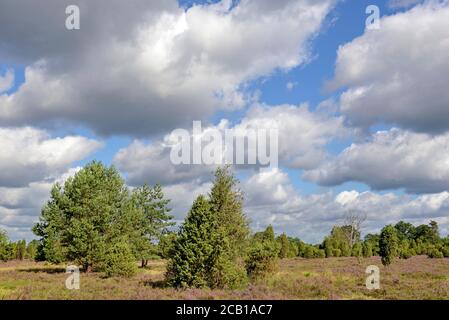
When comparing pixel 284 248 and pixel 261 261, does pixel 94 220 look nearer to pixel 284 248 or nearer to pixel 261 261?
pixel 261 261

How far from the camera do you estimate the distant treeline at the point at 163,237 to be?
82.7 feet

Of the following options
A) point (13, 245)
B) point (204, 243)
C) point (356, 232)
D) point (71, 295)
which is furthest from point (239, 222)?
point (13, 245)

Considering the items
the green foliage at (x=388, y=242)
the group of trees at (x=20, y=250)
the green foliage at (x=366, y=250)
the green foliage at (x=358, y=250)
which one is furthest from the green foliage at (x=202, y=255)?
the group of trees at (x=20, y=250)

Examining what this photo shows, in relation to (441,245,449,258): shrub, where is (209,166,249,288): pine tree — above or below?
above

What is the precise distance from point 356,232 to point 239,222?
2280 inches

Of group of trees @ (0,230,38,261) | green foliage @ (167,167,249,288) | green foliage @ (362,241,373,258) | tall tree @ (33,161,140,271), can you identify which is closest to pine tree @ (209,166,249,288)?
green foliage @ (167,167,249,288)

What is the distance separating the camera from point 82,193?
48.7 metres

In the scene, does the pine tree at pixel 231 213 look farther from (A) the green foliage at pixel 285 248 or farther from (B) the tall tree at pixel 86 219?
(A) the green foliage at pixel 285 248

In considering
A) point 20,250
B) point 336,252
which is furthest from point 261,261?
point 20,250

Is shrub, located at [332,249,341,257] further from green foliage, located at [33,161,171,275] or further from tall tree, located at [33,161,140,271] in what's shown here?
tall tree, located at [33,161,140,271]

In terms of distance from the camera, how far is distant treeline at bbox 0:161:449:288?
992 inches

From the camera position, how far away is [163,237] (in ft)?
201

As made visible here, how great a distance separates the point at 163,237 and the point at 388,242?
2893 cm
